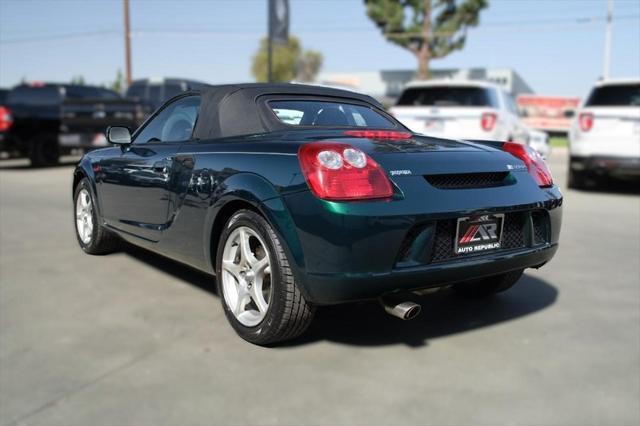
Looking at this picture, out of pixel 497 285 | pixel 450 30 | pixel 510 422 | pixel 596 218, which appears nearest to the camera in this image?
pixel 510 422

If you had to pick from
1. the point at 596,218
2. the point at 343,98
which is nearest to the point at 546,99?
the point at 596,218

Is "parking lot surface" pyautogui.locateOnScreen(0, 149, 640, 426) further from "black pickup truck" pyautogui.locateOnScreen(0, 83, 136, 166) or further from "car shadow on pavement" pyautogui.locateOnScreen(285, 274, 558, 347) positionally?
"black pickup truck" pyautogui.locateOnScreen(0, 83, 136, 166)

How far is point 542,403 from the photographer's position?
266cm

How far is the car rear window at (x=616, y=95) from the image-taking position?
911 centimetres

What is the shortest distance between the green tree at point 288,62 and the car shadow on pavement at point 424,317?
71242 mm

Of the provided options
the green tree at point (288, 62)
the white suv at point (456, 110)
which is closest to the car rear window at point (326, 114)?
the white suv at point (456, 110)

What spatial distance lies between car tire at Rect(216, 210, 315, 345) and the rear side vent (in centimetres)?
82

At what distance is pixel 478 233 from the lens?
3158mm

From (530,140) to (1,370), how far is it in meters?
12.0

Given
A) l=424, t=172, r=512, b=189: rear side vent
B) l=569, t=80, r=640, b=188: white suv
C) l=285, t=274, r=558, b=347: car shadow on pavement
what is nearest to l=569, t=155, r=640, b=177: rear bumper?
l=569, t=80, r=640, b=188: white suv

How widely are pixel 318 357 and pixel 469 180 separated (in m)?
1.17

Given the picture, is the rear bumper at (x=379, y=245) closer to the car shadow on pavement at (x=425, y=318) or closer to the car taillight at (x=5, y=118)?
the car shadow on pavement at (x=425, y=318)

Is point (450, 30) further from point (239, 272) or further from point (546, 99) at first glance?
point (239, 272)

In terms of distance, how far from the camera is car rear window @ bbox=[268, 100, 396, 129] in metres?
3.83
